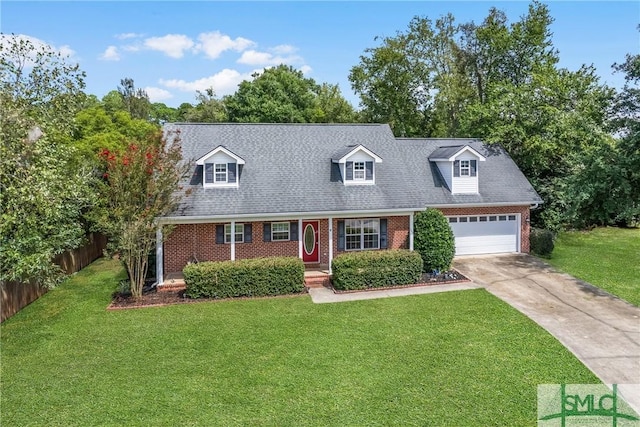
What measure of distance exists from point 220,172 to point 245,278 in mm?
5065

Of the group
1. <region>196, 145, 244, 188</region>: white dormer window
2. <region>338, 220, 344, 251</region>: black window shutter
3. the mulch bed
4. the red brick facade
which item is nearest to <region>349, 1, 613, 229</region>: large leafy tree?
the mulch bed

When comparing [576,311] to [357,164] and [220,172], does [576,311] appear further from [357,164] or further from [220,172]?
[220,172]

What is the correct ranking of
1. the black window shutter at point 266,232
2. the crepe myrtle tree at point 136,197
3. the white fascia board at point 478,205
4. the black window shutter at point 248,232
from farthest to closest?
1. the white fascia board at point 478,205
2. the black window shutter at point 266,232
3. the black window shutter at point 248,232
4. the crepe myrtle tree at point 136,197

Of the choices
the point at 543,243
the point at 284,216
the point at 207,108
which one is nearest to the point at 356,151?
the point at 284,216

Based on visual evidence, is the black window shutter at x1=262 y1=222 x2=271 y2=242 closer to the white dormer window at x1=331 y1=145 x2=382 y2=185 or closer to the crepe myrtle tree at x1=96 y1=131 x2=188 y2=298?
the white dormer window at x1=331 y1=145 x2=382 y2=185

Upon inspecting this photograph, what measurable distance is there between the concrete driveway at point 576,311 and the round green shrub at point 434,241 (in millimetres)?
1234

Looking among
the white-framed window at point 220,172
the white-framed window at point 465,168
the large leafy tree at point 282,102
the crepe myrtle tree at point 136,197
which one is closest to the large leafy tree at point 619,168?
the white-framed window at point 465,168

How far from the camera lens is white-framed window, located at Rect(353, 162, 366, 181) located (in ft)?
62.8

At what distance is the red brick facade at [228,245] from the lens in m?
17.6

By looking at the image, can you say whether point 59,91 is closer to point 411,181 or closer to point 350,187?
point 350,187

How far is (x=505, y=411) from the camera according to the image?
26.7ft

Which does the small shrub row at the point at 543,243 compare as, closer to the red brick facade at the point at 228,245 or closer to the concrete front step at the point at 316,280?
the red brick facade at the point at 228,245

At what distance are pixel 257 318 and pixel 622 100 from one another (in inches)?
690

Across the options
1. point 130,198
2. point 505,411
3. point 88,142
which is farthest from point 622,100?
point 88,142
